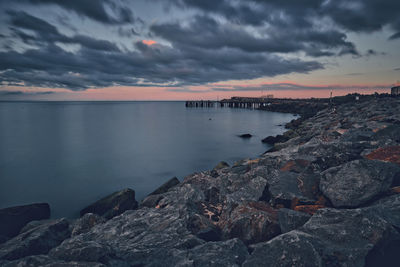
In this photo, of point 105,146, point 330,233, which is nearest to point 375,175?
point 330,233

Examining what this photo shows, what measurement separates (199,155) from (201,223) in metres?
15.2

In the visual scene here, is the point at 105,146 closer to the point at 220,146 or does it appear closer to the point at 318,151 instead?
the point at 220,146

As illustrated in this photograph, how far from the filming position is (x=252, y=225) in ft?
13.7

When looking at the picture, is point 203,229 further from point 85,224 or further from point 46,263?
point 85,224

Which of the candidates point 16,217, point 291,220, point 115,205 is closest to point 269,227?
point 291,220

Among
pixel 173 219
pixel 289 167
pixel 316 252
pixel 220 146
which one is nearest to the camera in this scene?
pixel 316 252

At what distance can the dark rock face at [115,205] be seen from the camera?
8375 millimetres

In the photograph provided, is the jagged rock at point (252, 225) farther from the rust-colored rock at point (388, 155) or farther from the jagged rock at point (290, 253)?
the rust-colored rock at point (388, 155)

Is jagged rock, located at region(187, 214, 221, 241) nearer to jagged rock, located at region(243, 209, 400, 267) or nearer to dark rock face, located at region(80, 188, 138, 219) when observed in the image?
jagged rock, located at region(243, 209, 400, 267)

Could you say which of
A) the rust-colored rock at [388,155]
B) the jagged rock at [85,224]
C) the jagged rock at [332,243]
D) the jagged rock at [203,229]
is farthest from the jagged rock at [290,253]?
the jagged rock at [85,224]

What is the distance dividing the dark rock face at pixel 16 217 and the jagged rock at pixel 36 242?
181cm

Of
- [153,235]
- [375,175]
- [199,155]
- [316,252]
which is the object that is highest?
[375,175]

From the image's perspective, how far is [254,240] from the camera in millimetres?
4023

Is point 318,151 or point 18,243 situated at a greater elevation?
point 318,151
